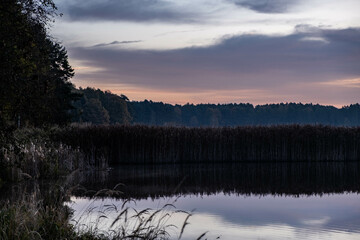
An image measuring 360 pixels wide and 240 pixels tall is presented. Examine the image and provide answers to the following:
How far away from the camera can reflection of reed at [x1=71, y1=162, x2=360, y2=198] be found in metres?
17.6

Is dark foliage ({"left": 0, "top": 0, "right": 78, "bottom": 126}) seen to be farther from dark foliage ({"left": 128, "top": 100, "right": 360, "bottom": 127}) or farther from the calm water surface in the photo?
dark foliage ({"left": 128, "top": 100, "right": 360, "bottom": 127})

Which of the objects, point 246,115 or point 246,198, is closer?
point 246,198

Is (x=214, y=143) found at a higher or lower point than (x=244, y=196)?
higher

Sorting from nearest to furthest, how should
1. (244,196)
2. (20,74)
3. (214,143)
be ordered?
(20,74) < (244,196) < (214,143)

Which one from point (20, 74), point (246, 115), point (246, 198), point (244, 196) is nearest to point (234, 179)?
point (244, 196)

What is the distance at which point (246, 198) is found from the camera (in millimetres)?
15781

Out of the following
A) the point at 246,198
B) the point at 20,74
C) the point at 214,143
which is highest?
the point at 20,74

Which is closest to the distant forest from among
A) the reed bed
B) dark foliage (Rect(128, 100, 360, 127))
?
dark foliage (Rect(128, 100, 360, 127))

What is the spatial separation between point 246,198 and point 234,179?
508cm

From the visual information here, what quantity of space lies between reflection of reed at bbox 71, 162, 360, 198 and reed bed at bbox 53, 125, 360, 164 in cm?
181

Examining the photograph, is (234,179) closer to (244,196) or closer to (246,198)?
(244,196)

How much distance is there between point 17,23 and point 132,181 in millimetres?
8858

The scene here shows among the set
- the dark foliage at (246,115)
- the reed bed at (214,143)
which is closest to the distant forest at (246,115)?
the dark foliage at (246,115)

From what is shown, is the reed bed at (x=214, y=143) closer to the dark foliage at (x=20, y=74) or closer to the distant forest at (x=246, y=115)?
the dark foliage at (x=20, y=74)
